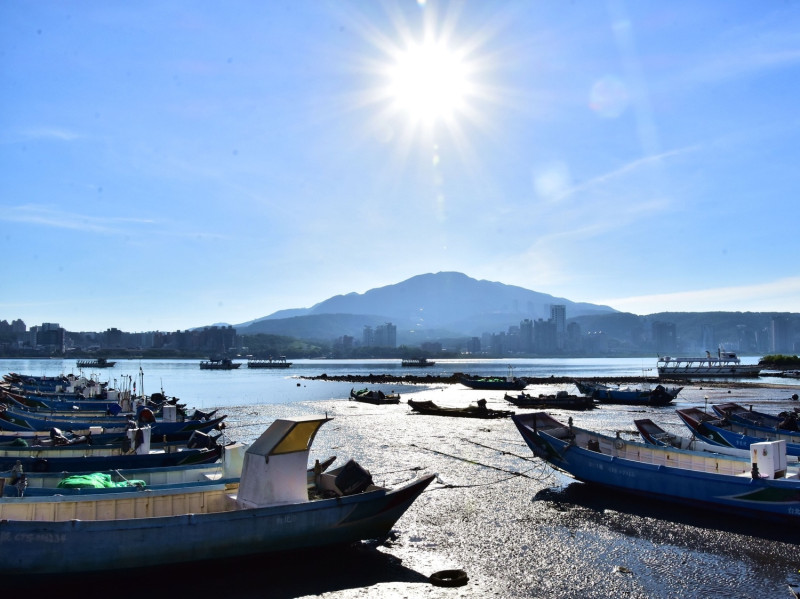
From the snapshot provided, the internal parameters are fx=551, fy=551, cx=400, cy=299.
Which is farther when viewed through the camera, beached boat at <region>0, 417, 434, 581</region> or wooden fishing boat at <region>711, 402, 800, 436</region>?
wooden fishing boat at <region>711, 402, 800, 436</region>

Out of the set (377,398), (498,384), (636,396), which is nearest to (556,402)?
(636,396)

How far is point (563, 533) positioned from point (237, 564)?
29.0 ft

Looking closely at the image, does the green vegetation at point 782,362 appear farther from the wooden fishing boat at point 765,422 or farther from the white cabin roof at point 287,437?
the white cabin roof at point 287,437

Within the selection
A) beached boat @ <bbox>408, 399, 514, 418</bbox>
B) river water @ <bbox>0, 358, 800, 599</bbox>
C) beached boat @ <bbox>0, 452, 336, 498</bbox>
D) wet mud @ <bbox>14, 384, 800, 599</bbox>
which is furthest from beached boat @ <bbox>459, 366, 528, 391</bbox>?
beached boat @ <bbox>0, 452, 336, 498</bbox>

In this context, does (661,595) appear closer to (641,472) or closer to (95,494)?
(641,472)

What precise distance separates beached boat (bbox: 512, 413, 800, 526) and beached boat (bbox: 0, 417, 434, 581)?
27.9ft

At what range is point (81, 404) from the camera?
4288 cm

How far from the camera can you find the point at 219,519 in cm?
1174

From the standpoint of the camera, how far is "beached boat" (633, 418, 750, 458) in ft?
68.1

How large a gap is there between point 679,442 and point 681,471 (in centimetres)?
591

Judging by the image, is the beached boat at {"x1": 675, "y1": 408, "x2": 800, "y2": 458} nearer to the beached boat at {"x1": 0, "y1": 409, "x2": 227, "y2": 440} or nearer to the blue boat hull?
the blue boat hull

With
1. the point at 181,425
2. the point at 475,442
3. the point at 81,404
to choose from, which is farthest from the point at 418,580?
the point at 81,404

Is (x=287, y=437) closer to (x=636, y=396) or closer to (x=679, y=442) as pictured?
(x=679, y=442)

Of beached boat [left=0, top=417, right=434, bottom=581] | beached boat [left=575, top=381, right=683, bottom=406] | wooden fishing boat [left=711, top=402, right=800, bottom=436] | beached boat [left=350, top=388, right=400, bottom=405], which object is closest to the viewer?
beached boat [left=0, top=417, right=434, bottom=581]
